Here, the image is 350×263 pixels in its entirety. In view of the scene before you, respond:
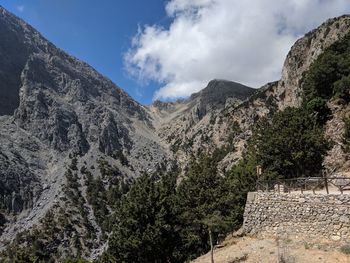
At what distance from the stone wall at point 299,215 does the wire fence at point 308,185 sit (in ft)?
2.67

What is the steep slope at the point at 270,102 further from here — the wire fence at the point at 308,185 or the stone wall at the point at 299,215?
the stone wall at the point at 299,215

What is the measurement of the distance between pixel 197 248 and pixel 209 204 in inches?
255

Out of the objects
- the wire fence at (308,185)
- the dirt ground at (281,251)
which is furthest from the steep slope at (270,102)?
the dirt ground at (281,251)

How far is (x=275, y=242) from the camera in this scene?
24438 millimetres

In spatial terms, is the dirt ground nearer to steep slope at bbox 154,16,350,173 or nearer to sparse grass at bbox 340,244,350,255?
sparse grass at bbox 340,244,350,255

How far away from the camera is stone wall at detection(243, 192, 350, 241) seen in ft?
74.7

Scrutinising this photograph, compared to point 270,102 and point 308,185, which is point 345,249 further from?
point 270,102

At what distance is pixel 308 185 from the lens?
25.8 m

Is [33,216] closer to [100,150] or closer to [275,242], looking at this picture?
[100,150]

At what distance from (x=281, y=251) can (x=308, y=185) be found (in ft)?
17.5

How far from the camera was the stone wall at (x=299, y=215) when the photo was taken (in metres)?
22.8

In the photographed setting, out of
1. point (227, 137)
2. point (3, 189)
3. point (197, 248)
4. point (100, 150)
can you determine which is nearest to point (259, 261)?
point (197, 248)

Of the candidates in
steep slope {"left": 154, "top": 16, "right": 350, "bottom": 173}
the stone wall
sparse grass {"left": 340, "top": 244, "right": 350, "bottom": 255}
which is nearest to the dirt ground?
sparse grass {"left": 340, "top": 244, "right": 350, "bottom": 255}

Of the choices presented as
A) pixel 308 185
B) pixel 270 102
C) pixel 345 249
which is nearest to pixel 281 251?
pixel 345 249
